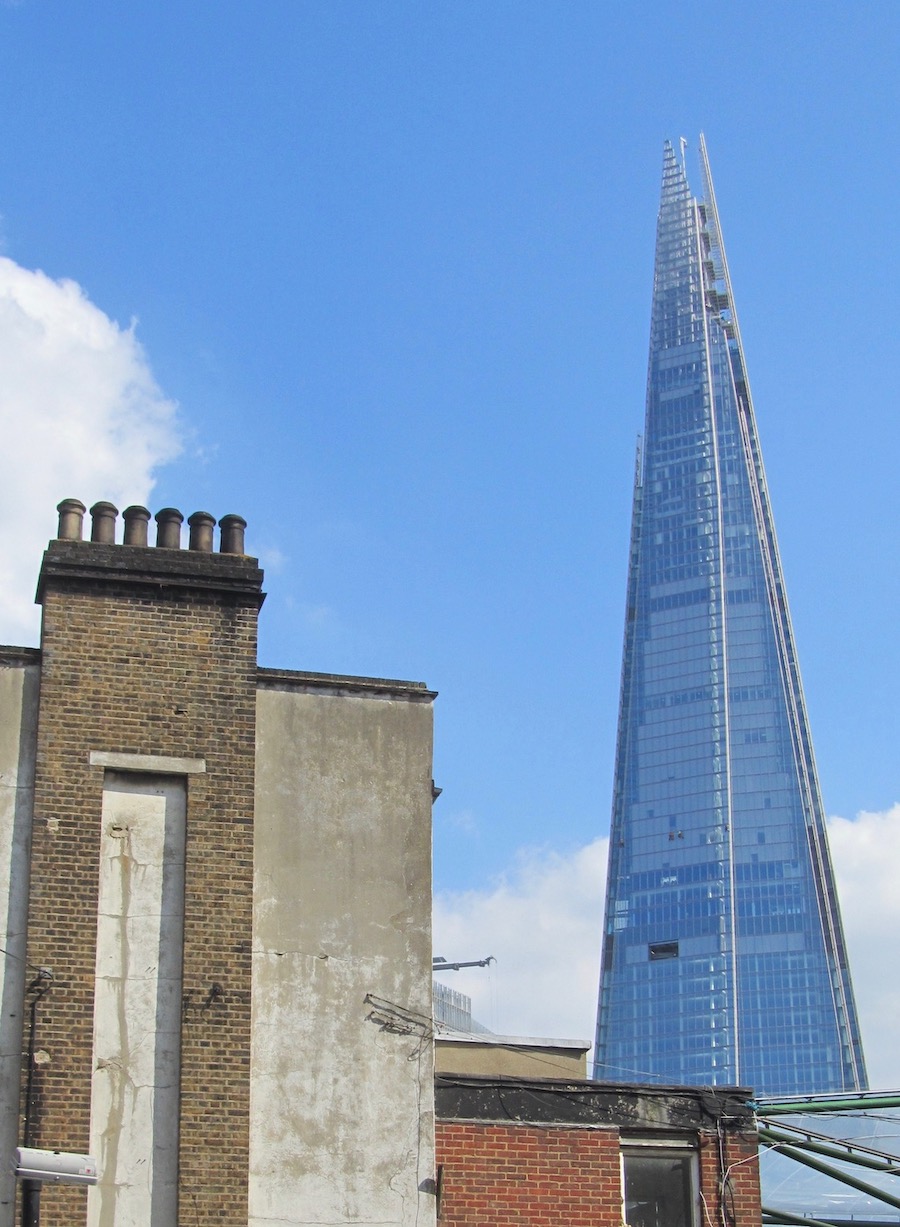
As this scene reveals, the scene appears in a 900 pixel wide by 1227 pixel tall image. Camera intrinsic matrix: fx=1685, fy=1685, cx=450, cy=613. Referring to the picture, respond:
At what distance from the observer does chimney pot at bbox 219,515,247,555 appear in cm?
1747

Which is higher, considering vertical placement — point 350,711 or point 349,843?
point 350,711

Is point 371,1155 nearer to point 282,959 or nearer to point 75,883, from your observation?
point 282,959

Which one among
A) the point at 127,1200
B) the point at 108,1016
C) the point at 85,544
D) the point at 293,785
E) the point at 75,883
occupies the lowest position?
the point at 127,1200

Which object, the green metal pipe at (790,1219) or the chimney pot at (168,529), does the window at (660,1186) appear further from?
the chimney pot at (168,529)

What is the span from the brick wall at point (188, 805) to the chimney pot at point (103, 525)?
0.18m

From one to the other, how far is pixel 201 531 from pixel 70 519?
4.36 feet

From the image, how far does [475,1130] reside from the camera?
16.7 meters

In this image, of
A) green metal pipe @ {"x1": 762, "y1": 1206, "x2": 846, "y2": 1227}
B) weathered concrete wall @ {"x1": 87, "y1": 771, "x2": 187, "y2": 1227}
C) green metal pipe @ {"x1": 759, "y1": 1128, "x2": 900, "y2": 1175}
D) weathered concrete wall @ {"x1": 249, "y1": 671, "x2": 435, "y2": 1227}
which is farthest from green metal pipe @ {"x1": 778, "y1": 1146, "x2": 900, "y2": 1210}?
weathered concrete wall @ {"x1": 87, "y1": 771, "x2": 187, "y2": 1227}

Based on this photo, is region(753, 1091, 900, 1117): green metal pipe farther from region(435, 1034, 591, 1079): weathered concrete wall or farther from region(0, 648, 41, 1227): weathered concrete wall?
region(0, 648, 41, 1227): weathered concrete wall

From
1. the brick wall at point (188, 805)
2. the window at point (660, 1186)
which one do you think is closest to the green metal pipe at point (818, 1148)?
the window at point (660, 1186)

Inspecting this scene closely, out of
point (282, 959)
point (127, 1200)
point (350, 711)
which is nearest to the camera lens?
point (127, 1200)

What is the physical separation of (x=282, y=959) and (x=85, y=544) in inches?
180

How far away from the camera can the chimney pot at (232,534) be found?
17469mm

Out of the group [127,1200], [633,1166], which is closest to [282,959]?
[127,1200]
